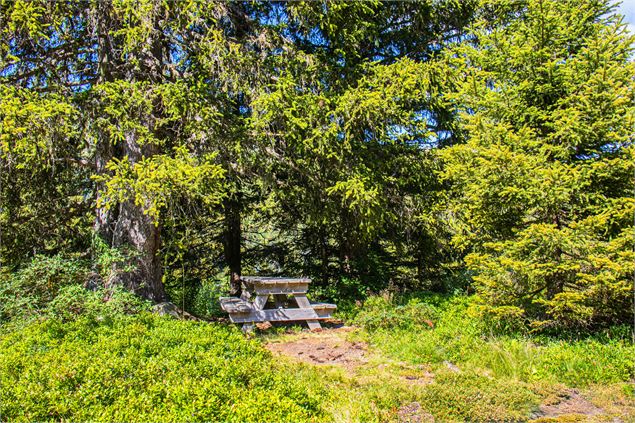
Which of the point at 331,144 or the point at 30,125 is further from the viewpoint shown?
the point at 331,144

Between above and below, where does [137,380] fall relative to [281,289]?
below

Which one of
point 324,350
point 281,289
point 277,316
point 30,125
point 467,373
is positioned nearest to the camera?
point 467,373

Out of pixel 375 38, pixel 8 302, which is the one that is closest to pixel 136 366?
pixel 8 302

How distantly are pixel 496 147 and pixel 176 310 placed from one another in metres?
6.69

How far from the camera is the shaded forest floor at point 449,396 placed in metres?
4.20

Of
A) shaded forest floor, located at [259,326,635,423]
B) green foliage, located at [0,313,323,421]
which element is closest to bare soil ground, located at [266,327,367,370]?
shaded forest floor, located at [259,326,635,423]

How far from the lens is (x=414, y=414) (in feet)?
14.1

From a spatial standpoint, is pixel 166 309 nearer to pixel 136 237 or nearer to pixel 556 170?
pixel 136 237

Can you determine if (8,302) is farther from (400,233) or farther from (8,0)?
(400,233)

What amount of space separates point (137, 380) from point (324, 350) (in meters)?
3.77

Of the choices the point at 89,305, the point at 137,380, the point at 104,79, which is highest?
the point at 104,79

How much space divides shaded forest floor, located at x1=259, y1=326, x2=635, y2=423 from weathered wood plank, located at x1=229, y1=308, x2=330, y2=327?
7.22 feet

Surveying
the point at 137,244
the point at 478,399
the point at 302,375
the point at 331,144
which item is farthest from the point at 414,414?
the point at 137,244

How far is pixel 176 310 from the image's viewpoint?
868 cm
